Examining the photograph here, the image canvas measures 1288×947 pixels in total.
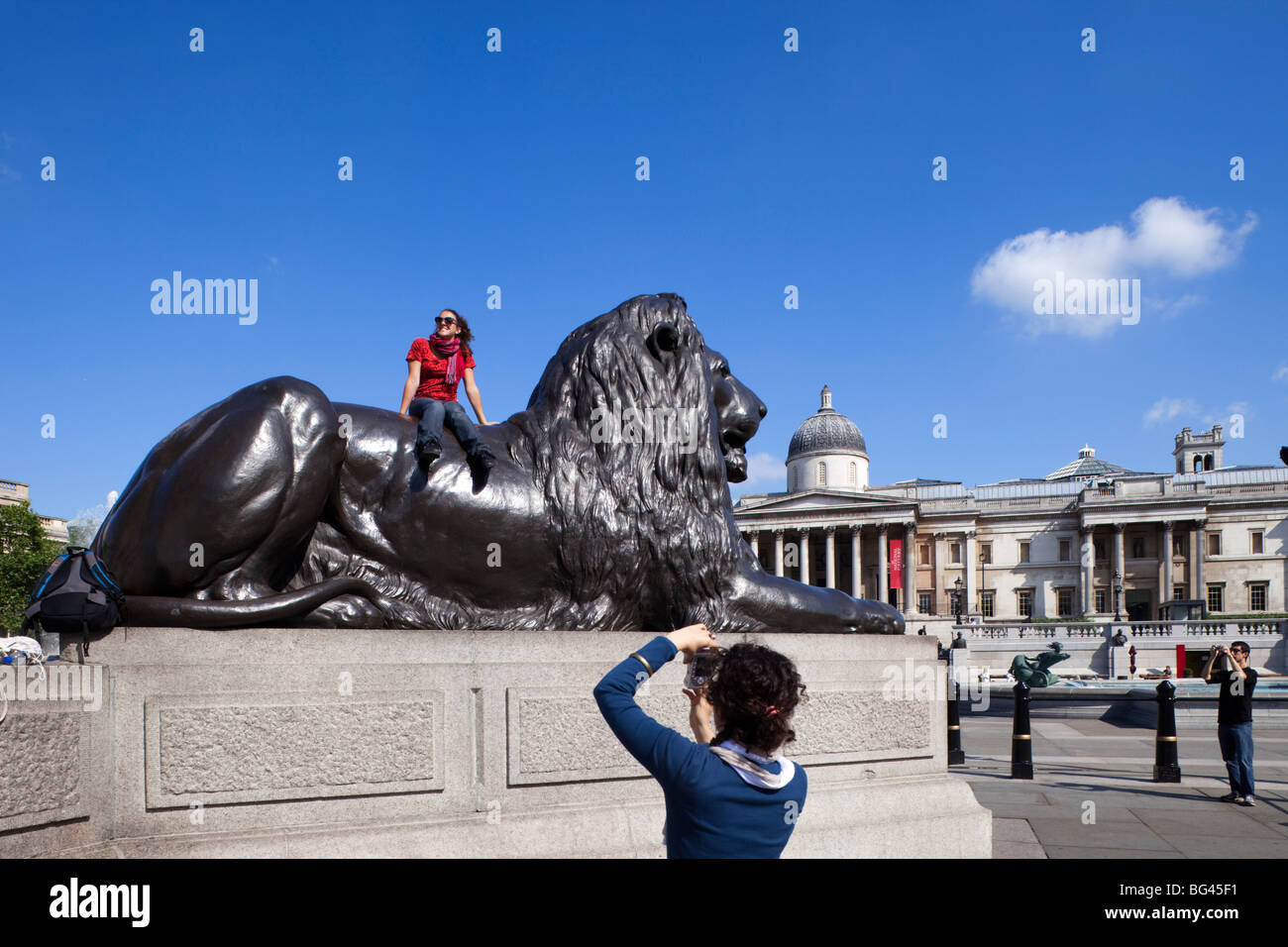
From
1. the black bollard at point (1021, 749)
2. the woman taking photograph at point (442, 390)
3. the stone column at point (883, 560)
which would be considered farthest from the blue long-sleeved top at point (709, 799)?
the stone column at point (883, 560)

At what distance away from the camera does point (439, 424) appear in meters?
4.02

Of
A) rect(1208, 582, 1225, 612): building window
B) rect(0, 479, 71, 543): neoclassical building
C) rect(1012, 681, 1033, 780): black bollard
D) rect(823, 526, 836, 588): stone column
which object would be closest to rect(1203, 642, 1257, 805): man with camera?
rect(1012, 681, 1033, 780): black bollard

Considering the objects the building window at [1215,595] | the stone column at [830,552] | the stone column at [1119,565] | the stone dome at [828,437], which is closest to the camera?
the stone column at [1119,565]

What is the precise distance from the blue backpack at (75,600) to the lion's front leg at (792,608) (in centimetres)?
256

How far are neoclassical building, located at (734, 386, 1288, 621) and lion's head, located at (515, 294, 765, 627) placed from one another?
215ft

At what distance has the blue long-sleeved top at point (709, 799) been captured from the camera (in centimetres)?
197

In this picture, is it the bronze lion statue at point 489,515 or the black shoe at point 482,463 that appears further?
the black shoe at point 482,463

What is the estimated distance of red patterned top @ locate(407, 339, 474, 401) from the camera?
444 centimetres

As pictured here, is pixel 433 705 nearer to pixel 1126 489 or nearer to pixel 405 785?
pixel 405 785

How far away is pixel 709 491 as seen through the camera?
15.0 ft

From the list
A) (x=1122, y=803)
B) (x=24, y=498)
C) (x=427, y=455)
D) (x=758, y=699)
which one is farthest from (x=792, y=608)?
(x=24, y=498)

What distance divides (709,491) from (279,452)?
6.56 ft
